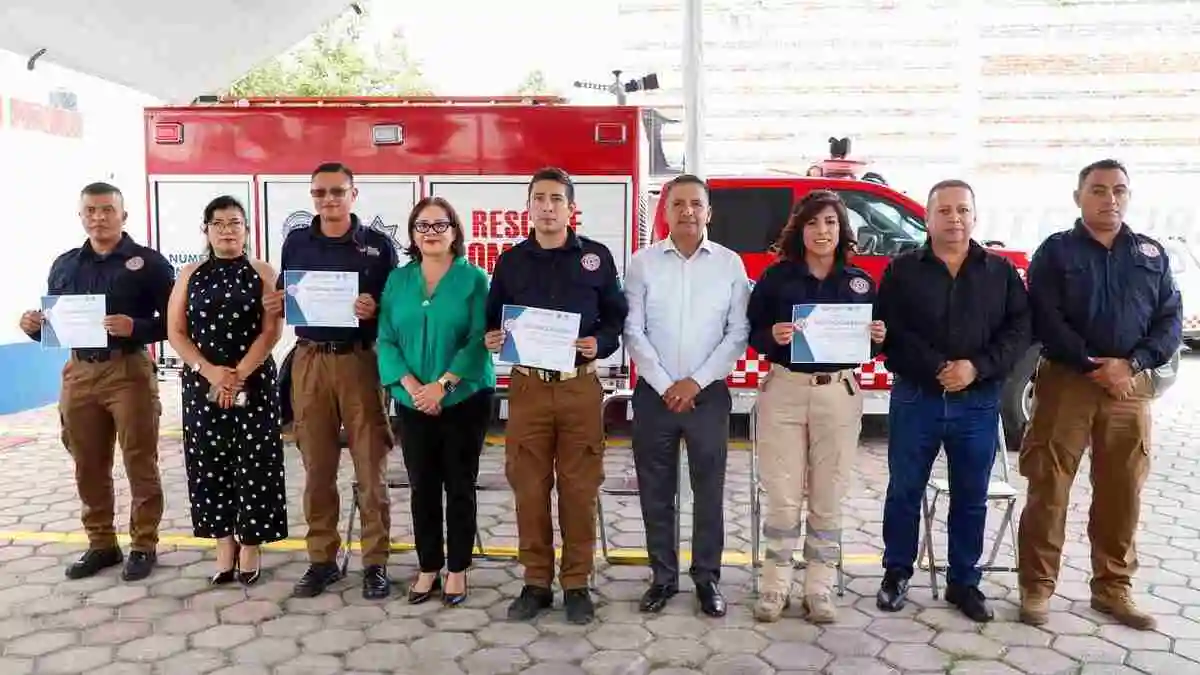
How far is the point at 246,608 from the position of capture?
12.5 ft

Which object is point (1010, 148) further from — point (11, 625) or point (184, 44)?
point (11, 625)

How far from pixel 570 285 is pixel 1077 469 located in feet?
7.13

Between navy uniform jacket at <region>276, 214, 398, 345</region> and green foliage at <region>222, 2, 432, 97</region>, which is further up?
green foliage at <region>222, 2, 432, 97</region>

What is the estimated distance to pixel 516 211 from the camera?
6059 millimetres

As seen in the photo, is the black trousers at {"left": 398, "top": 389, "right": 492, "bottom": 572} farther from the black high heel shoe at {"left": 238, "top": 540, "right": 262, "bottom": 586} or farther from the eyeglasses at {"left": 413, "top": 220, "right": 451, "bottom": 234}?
the black high heel shoe at {"left": 238, "top": 540, "right": 262, "bottom": 586}

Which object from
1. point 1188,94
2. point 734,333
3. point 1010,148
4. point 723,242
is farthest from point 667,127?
point 1188,94

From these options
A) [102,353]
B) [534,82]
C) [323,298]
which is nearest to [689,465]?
[323,298]

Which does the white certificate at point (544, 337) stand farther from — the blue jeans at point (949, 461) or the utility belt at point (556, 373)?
the blue jeans at point (949, 461)

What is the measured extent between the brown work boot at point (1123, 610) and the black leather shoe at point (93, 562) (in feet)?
14.3

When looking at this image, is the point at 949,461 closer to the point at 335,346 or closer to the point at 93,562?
the point at 335,346

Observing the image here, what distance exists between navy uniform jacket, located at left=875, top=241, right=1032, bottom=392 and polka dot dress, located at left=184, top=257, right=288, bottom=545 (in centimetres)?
266

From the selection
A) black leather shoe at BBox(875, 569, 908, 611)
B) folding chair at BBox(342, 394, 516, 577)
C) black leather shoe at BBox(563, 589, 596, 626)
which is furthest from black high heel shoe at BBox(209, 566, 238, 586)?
black leather shoe at BBox(875, 569, 908, 611)

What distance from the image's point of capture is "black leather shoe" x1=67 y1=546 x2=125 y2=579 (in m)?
4.12

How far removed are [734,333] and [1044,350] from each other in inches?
49.0
